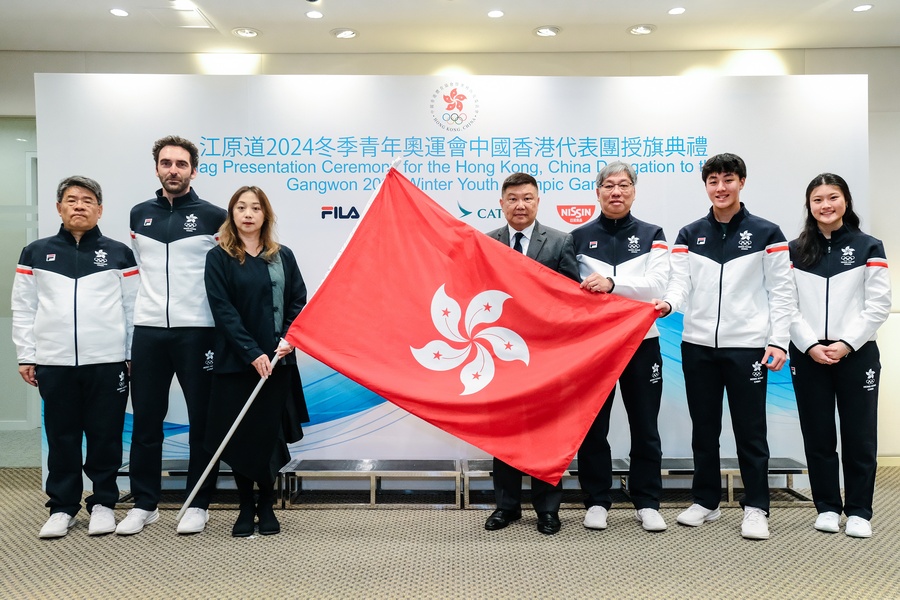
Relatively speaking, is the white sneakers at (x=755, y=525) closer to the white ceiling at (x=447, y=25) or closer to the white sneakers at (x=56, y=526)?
the white ceiling at (x=447, y=25)

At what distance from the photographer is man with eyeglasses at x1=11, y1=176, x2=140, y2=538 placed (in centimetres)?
327

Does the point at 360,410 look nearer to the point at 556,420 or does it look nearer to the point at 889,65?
the point at 556,420

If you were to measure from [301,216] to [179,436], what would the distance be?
1547 millimetres

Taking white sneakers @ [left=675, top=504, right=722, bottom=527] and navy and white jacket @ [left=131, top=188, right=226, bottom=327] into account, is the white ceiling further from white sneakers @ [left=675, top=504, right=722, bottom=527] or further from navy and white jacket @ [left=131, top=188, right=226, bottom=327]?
white sneakers @ [left=675, top=504, right=722, bottom=527]

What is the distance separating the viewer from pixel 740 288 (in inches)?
127

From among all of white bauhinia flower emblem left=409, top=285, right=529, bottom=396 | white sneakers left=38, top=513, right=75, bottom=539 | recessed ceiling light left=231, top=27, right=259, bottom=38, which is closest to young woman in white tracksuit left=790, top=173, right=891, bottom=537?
white bauhinia flower emblem left=409, top=285, right=529, bottom=396

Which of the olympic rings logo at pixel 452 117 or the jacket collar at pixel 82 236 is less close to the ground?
the olympic rings logo at pixel 452 117

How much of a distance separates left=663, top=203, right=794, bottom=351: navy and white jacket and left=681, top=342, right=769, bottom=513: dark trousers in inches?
2.9

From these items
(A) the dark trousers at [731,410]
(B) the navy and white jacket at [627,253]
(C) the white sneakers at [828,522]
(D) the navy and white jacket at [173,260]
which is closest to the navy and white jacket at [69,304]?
(D) the navy and white jacket at [173,260]

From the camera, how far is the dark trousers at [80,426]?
3.29 m

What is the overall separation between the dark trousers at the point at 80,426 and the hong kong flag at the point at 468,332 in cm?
113

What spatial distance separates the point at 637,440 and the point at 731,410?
49cm

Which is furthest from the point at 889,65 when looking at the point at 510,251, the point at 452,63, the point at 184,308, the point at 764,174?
the point at 184,308

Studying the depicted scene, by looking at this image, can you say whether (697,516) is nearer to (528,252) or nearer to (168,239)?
(528,252)
